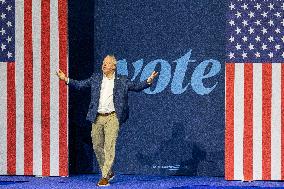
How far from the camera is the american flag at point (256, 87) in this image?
9992 mm

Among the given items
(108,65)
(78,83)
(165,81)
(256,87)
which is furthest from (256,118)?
(78,83)

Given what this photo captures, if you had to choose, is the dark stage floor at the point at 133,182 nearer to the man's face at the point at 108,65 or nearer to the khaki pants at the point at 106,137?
the khaki pants at the point at 106,137

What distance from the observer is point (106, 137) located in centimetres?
950

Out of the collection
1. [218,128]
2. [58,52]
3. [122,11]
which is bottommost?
[218,128]

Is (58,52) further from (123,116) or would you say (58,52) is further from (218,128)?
(218,128)

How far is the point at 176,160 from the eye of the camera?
10.8 meters

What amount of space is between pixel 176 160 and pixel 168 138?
0.37 metres

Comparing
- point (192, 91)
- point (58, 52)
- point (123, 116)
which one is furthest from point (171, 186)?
point (58, 52)

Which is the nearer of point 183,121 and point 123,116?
point 123,116

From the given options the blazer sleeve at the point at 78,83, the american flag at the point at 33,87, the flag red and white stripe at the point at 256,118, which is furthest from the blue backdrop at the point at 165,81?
the blazer sleeve at the point at 78,83

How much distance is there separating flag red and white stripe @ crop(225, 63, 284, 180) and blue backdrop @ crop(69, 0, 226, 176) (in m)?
0.68

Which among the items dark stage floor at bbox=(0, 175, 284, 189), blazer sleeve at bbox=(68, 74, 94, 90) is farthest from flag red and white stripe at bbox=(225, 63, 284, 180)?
blazer sleeve at bbox=(68, 74, 94, 90)

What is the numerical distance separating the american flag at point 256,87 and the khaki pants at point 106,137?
1.74 m

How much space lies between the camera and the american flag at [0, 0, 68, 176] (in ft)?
33.9
